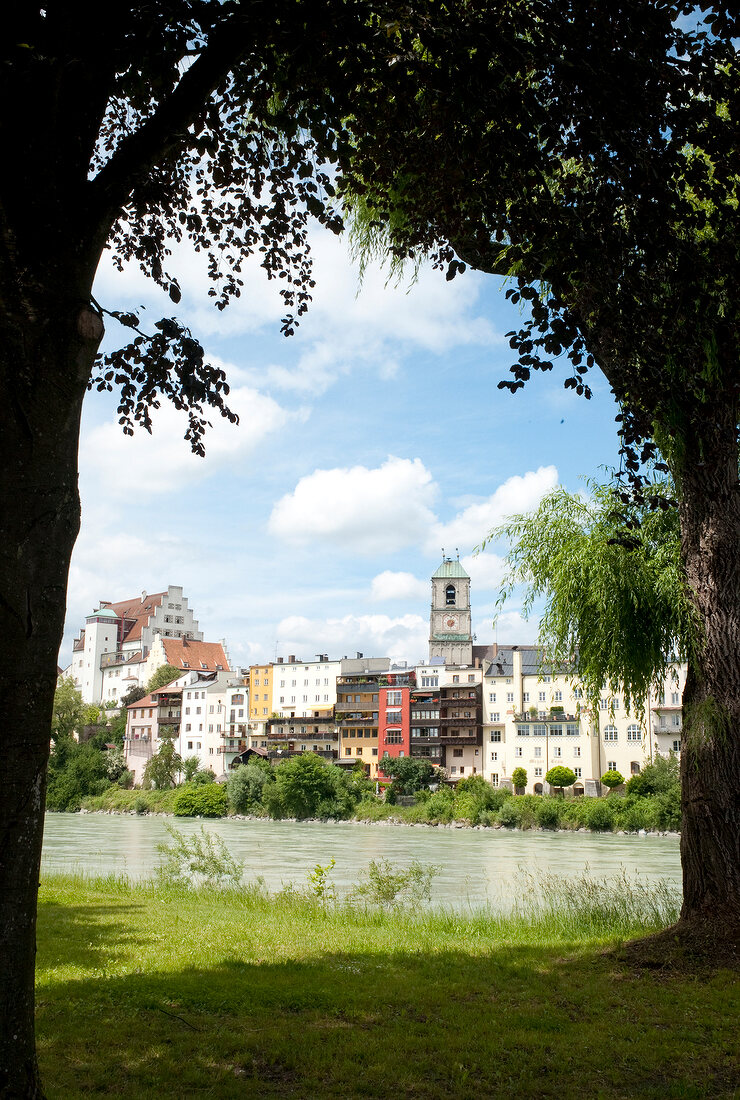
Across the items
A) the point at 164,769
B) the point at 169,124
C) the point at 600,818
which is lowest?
the point at 600,818

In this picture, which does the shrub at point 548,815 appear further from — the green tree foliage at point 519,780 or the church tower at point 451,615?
the church tower at point 451,615

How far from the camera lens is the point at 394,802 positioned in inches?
2766

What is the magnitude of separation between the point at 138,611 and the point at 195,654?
61.2ft

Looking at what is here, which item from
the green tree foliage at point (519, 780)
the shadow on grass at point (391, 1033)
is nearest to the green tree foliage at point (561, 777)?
the green tree foliage at point (519, 780)

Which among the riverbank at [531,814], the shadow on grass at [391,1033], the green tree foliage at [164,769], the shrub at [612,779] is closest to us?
the shadow on grass at [391,1033]

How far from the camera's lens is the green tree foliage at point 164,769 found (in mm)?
82625

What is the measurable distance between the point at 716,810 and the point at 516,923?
3.99 m

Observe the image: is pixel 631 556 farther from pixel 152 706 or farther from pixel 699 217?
pixel 152 706

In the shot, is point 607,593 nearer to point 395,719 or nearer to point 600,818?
point 600,818

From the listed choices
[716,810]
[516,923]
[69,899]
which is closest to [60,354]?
[716,810]

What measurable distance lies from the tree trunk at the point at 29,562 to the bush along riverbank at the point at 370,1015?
1.21 meters

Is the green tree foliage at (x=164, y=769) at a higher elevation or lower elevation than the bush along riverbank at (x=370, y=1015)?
lower

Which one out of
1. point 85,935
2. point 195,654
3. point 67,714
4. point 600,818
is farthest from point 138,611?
point 85,935

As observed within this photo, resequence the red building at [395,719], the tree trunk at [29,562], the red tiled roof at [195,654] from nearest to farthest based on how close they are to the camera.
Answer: the tree trunk at [29,562] → the red building at [395,719] → the red tiled roof at [195,654]
